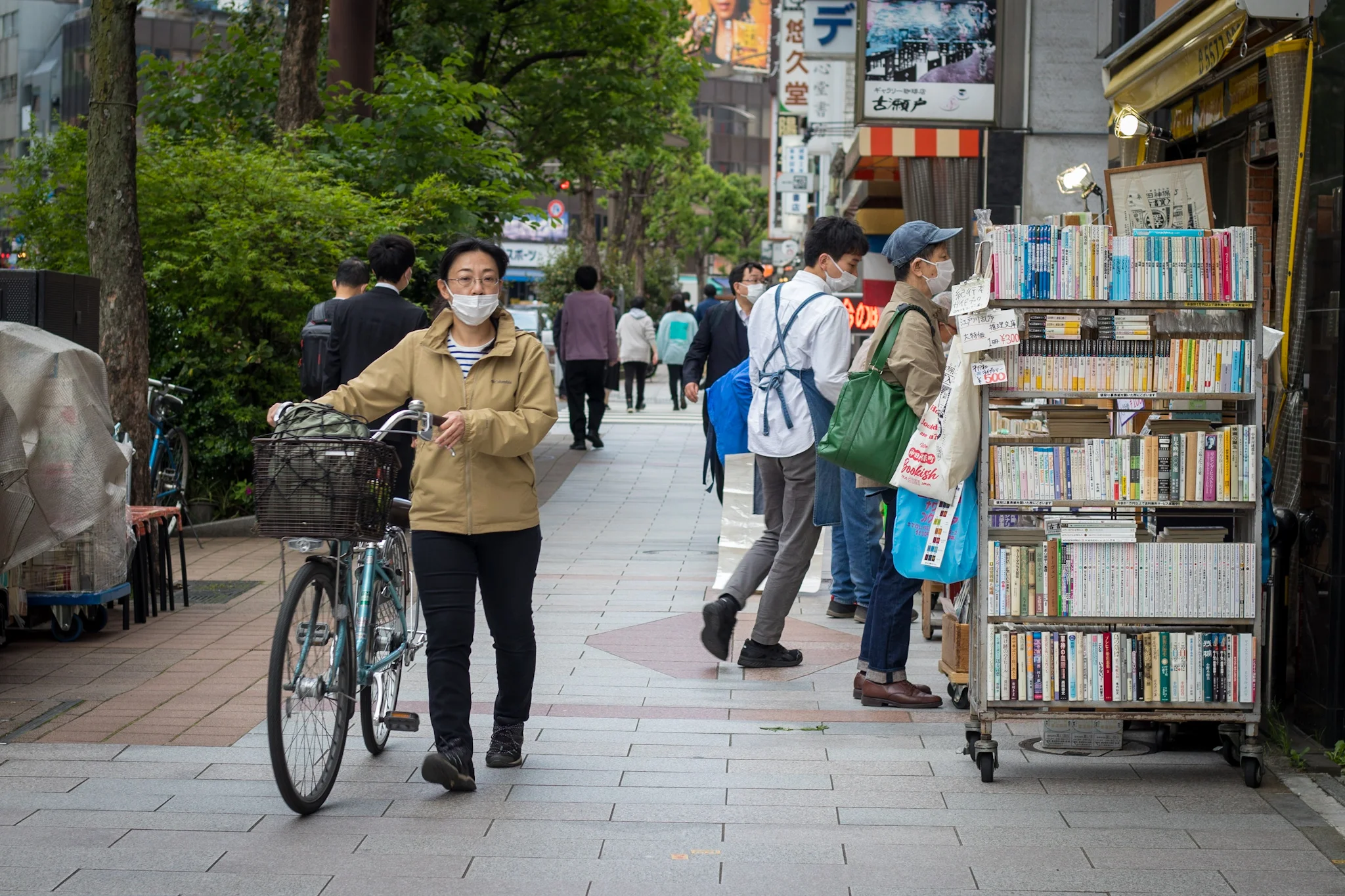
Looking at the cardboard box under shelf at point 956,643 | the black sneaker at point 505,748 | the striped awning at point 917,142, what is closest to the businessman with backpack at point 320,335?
the black sneaker at point 505,748

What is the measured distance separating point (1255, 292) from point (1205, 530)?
840 millimetres

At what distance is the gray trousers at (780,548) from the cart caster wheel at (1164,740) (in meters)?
1.74

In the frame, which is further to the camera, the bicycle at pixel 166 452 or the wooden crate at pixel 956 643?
the bicycle at pixel 166 452

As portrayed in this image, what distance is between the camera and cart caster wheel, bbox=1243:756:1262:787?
207 inches

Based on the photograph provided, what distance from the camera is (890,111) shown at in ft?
41.2

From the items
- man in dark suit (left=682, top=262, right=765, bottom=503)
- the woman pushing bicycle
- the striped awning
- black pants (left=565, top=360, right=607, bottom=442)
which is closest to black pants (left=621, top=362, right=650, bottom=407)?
black pants (left=565, top=360, right=607, bottom=442)

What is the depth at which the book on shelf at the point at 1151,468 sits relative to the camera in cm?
528

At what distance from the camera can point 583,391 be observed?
17.9 meters

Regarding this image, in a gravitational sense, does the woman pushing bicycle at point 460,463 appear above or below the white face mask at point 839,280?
below

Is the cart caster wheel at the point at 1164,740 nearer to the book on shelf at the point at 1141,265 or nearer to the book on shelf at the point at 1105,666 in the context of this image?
the book on shelf at the point at 1105,666

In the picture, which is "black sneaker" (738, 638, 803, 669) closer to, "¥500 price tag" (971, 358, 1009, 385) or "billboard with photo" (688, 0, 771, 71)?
"¥500 price tag" (971, 358, 1009, 385)

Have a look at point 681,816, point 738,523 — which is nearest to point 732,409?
point 738,523

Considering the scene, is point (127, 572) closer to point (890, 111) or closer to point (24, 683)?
point (24, 683)

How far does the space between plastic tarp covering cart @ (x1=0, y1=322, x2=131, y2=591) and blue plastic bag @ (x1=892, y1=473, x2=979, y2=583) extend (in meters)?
3.72
